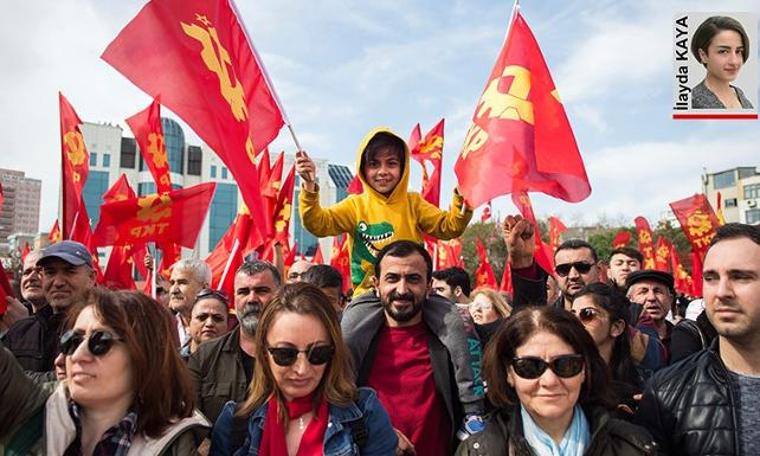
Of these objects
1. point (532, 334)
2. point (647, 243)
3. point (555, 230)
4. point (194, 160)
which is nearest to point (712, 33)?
point (532, 334)

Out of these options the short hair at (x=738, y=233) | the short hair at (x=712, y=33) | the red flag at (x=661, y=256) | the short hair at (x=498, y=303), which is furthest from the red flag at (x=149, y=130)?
the red flag at (x=661, y=256)

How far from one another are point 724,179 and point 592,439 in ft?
236

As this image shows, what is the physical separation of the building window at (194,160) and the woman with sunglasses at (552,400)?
169 feet

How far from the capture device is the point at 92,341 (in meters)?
2.10

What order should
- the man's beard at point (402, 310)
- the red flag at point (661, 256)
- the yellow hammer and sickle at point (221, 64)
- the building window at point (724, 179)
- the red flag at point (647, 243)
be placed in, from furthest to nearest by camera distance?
1. the building window at point (724, 179)
2. the red flag at point (661, 256)
3. the red flag at point (647, 243)
4. the yellow hammer and sickle at point (221, 64)
5. the man's beard at point (402, 310)

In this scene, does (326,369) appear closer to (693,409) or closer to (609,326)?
(693,409)

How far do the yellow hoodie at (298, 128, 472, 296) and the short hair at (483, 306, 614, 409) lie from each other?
1555mm

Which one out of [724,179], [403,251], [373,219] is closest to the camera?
[403,251]

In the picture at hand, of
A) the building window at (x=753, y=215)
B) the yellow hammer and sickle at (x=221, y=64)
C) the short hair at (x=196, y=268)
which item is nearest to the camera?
the yellow hammer and sickle at (x=221, y=64)

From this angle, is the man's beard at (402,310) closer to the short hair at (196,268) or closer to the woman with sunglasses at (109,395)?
the woman with sunglasses at (109,395)

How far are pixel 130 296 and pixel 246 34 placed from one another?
2.76 metres

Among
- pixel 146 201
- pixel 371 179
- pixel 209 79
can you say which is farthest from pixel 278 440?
pixel 146 201

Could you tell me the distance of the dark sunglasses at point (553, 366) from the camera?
2238 millimetres

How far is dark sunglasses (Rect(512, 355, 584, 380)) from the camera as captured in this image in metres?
2.24
